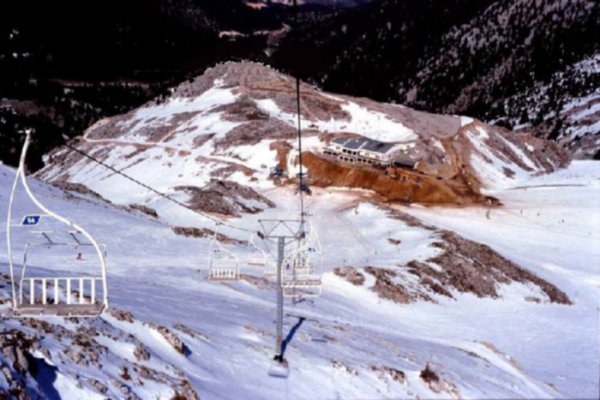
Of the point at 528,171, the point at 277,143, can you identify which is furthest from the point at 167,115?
the point at 528,171

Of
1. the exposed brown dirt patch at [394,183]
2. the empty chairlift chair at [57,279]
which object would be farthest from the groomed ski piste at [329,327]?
the exposed brown dirt patch at [394,183]

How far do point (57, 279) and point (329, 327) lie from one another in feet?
55.1

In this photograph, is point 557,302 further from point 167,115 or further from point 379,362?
point 167,115

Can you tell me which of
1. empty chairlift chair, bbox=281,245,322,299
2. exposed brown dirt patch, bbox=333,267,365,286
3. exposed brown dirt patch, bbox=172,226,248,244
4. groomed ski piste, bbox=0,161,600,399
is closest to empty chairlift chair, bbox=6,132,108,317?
groomed ski piste, bbox=0,161,600,399

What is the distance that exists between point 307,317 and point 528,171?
80.4 m

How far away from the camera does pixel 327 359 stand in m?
23.4

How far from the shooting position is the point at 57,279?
14836 millimetres

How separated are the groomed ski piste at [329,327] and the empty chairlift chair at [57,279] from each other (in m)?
0.87

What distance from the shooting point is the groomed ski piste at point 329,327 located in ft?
63.2

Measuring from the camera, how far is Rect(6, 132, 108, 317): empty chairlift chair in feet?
43.8

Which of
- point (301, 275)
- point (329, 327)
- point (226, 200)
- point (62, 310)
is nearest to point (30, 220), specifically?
point (62, 310)

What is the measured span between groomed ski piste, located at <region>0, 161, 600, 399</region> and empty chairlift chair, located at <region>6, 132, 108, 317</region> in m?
0.87

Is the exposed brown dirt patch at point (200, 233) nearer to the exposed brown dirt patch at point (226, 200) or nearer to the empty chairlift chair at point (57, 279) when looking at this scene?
the empty chairlift chair at point (57, 279)

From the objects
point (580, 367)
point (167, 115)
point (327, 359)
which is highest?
point (167, 115)
